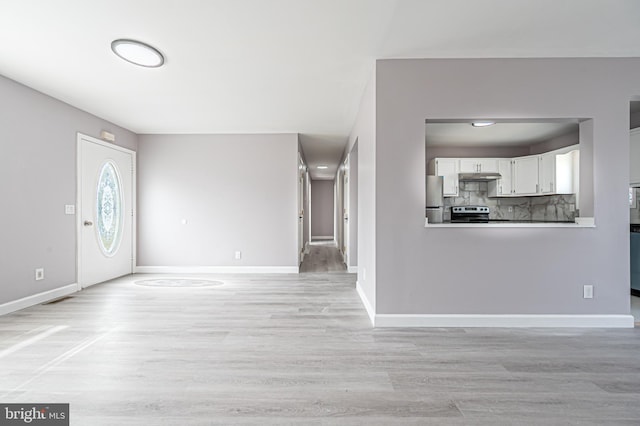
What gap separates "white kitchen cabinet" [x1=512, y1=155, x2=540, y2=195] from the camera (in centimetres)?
547

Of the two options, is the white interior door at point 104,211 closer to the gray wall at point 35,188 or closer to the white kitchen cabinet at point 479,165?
the gray wall at point 35,188

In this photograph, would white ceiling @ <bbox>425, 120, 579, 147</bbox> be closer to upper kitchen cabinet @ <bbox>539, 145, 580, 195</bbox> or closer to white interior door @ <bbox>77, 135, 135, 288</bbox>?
upper kitchen cabinet @ <bbox>539, 145, 580, 195</bbox>

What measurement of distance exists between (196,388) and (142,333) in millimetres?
1193

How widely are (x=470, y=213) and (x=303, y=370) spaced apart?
4.65 meters

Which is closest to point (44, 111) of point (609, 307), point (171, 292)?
point (171, 292)

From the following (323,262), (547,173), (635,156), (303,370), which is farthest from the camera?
(323,262)

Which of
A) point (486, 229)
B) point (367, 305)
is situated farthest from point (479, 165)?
point (367, 305)

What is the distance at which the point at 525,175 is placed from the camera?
18.4ft

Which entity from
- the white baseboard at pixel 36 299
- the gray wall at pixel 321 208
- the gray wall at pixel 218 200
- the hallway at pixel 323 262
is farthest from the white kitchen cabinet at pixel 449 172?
the gray wall at pixel 321 208

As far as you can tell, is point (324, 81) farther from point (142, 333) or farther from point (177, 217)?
point (177, 217)

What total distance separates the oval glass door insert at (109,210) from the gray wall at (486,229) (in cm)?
430

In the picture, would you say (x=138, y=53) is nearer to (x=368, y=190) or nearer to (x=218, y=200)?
(x=368, y=190)

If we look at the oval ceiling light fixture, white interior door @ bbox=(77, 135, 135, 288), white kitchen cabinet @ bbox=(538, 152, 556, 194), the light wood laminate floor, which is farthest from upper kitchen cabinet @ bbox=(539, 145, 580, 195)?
white interior door @ bbox=(77, 135, 135, 288)

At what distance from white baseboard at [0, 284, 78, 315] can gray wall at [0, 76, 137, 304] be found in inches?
2.1
